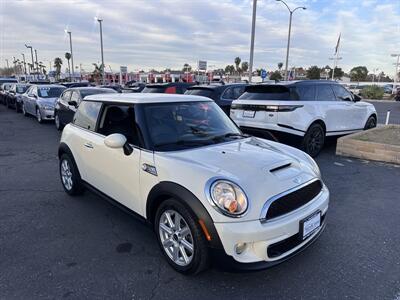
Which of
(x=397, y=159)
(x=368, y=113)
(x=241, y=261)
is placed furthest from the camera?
(x=368, y=113)

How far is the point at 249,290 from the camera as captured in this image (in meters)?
2.62

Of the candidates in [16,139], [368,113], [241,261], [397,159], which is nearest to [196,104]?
[241,261]

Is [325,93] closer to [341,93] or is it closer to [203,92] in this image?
[341,93]

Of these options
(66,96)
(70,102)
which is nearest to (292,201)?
(70,102)

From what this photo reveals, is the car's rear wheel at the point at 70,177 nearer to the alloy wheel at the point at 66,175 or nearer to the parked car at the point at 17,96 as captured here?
the alloy wheel at the point at 66,175

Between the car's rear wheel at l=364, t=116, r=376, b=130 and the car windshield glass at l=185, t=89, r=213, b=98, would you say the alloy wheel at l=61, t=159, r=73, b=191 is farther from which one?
the car's rear wheel at l=364, t=116, r=376, b=130

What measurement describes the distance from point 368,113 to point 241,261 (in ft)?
25.8

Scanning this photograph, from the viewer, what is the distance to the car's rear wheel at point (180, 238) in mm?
2531

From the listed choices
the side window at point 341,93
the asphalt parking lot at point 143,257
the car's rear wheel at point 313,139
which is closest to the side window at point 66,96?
the asphalt parking lot at point 143,257

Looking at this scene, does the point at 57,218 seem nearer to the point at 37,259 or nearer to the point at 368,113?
the point at 37,259

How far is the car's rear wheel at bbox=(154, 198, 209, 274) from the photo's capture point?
8.30ft

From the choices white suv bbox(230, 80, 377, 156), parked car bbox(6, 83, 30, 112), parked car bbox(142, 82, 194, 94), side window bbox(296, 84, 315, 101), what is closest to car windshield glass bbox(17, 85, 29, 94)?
parked car bbox(6, 83, 30, 112)

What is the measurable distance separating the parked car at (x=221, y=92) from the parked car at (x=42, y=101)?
666cm

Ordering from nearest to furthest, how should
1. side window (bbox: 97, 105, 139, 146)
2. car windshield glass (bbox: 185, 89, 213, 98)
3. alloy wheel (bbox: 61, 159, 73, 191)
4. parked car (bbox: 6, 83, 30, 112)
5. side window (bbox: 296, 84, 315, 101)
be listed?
side window (bbox: 97, 105, 139, 146) < alloy wheel (bbox: 61, 159, 73, 191) < side window (bbox: 296, 84, 315, 101) < car windshield glass (bbox: 185, 89, 213, 98) < parked car (bbox: 6, 83, 30, 112)
